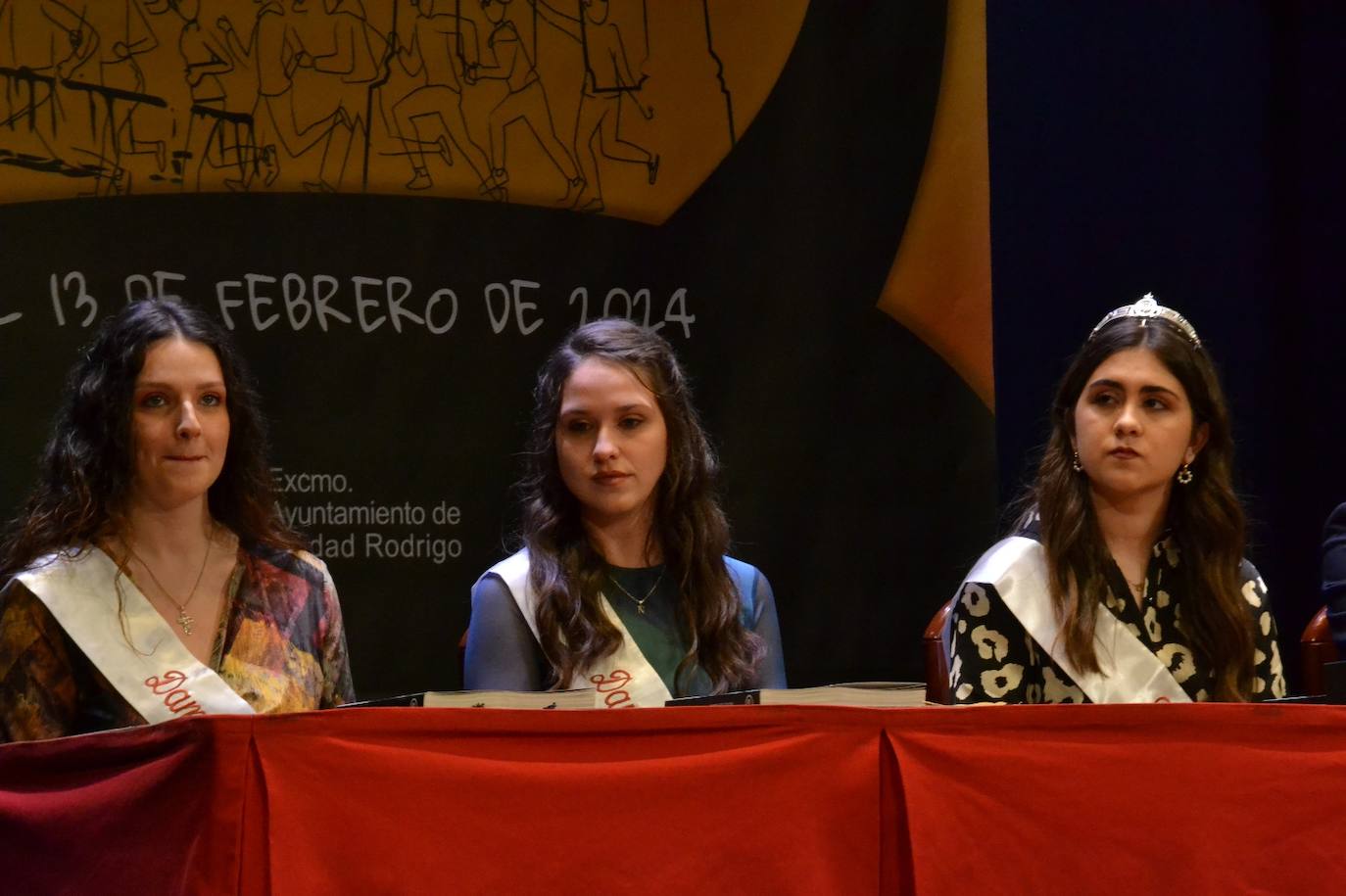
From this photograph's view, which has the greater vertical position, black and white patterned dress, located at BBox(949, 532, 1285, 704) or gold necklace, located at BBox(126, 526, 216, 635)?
gold necklace, located at BBox(126, 526, 216, 635)

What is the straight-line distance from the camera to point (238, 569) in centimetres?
222

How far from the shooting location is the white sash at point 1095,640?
7.31ft

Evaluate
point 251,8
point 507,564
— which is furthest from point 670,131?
point 507,564

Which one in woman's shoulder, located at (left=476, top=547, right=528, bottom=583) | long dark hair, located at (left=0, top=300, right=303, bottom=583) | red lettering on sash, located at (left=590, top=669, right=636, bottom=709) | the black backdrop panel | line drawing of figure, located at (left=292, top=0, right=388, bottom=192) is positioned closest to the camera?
long dark hair, located at (left=0, top=300, right=303, bottom=583)

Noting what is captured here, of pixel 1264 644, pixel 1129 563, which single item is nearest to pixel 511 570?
pixel 1129 563

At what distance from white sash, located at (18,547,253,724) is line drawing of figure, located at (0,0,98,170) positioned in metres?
1.04

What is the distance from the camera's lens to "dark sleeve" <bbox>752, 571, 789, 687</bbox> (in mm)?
→ 2430

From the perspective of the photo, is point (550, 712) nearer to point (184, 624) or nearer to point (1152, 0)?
point (184, 624)

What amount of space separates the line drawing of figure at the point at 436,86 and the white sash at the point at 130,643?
1.13 meters

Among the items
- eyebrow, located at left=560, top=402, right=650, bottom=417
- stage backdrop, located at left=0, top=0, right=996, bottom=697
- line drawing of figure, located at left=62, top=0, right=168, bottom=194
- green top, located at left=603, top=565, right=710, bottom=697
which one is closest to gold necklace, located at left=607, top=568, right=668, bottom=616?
green top, located at left=603, top=565, right=710, bottom=697

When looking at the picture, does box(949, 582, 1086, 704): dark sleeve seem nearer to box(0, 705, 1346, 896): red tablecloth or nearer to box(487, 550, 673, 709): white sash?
box(487, 550, 673, 709): white sash

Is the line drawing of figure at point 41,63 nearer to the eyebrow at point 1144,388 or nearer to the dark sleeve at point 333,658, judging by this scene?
the dark sleeve at point 333,658

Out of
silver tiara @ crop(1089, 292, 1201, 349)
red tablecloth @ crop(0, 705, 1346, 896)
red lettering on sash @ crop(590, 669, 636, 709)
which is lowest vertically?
red tablecloth @ crop(0, 705, 1346, 896)

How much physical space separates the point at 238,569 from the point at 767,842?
1.03 metres
